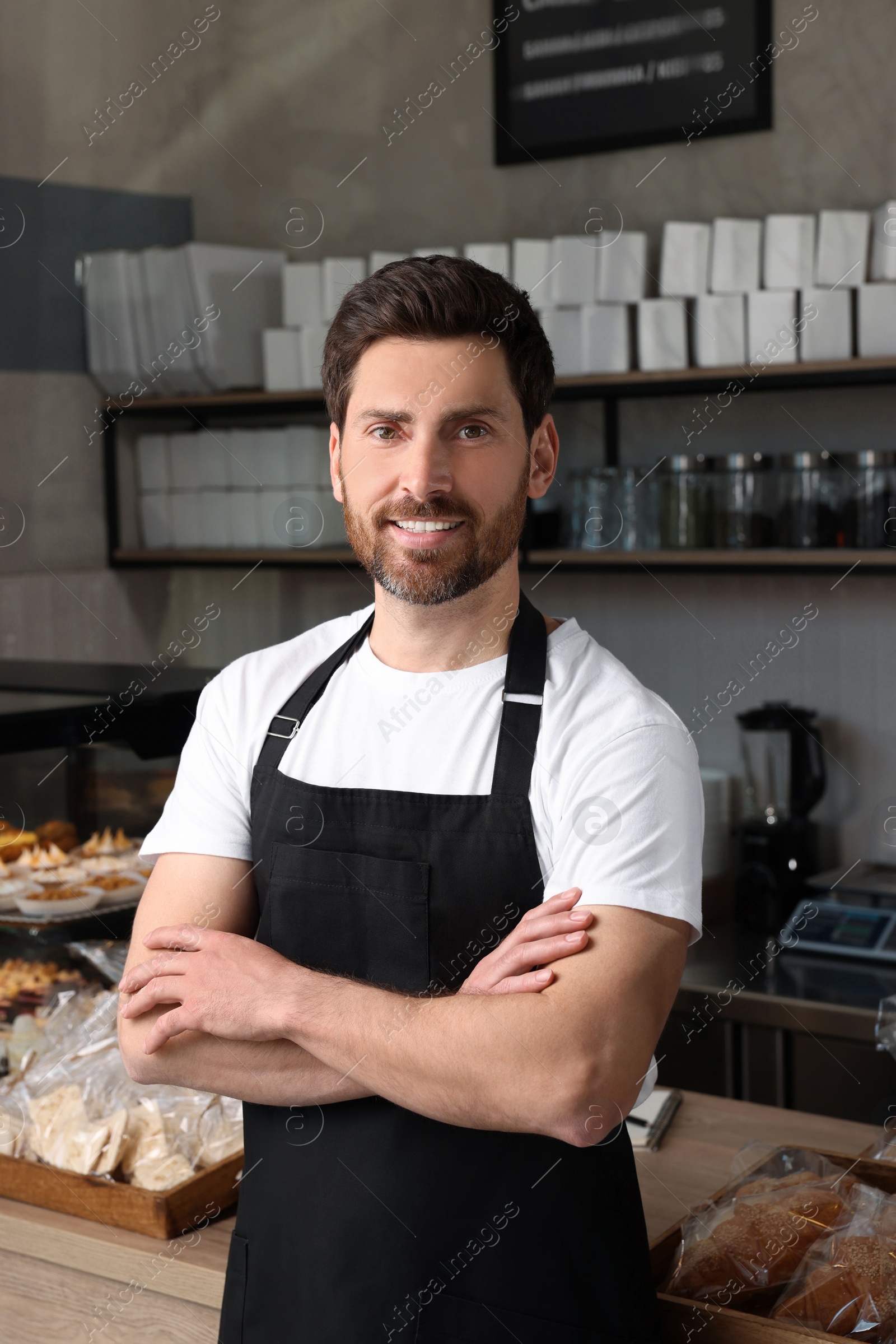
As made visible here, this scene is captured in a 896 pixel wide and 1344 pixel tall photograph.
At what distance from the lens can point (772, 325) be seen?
8.99ft

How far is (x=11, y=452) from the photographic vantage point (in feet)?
11.0

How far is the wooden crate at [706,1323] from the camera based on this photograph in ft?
3.57

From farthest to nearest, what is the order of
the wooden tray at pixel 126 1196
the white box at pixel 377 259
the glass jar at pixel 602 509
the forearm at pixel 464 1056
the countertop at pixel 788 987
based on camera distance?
the white box at pixel 377 259
the glass jar at pixel 602 509
the countertop at pixel 788 987
the wooden tray at pixel 126 1196
the forearm at pixel 464 1056

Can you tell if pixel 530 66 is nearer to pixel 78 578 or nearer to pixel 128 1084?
pixel 78 578

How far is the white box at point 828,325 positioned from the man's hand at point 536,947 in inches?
77.3

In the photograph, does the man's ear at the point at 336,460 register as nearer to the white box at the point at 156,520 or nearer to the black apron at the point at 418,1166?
the black apron at the point at 418,1166

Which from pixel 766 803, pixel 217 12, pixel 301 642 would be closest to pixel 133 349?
pixel 217 12

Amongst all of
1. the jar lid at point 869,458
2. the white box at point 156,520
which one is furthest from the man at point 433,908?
the white box at point 156,520

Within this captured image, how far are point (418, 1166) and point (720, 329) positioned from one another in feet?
7.01

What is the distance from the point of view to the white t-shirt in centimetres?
107

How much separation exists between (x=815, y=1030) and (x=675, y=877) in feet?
4.96

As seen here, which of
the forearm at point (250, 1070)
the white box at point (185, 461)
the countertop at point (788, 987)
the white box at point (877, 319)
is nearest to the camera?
the forearm at point (250, 1070)

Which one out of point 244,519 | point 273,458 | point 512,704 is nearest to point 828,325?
point 273,458

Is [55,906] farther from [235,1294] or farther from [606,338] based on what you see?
[606,338]
